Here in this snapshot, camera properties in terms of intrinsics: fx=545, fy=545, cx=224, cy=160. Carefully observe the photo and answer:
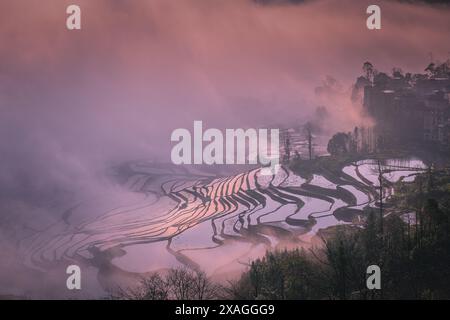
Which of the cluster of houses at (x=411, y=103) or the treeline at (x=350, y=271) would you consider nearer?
the treeline at (x=350, y=271)

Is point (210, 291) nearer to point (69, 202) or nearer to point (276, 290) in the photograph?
point (276, 290)

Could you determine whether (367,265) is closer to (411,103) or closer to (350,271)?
(350,271)

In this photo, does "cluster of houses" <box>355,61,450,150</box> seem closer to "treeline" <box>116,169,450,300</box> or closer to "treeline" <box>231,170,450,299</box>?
Answer: "treeline" <box>231,170,450,299</box>

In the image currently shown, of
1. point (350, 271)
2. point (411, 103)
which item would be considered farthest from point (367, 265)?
point (411, 103)

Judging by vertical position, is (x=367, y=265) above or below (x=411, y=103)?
below

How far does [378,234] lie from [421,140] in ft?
12.5

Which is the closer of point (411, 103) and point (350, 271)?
point (350, 271)

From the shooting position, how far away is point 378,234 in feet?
26.9

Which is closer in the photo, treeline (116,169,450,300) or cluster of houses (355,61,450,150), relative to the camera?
treeline (116,169,450,300)

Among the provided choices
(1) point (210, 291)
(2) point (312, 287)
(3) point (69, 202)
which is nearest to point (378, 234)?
(2) point (312, 287)

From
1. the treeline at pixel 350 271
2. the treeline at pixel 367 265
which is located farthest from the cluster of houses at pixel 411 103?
Answer: the treeline at pixel 350 271

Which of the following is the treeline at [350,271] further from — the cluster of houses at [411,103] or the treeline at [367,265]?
the cluster of houses at [411,103]

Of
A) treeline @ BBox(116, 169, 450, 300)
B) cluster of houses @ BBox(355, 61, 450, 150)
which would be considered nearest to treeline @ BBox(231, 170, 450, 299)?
treeline @ BBox(116, 169, 450, 300)

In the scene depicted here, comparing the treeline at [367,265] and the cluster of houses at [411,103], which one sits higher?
the cluster of houses at [411,103]
